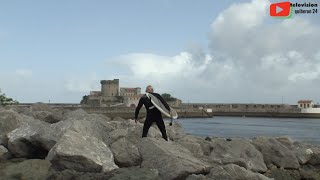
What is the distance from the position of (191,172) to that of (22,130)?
4451 millimetres

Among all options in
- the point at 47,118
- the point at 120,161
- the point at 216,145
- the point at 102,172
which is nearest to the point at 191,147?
the point at 216,145

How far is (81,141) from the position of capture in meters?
9.03

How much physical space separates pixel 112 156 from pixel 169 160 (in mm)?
1276

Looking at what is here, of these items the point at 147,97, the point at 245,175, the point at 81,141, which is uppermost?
the point at 147,97

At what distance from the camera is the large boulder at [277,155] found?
500 inches

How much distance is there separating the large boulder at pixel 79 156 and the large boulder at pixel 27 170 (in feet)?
0.73

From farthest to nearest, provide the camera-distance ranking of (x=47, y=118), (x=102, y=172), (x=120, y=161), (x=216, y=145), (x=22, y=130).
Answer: (x=47, y=118)
(x=216, y=145)
(x=22, y=130)
(x=120, y=161)
(x=102, y=172)

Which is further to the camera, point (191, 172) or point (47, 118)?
point (47, 118)

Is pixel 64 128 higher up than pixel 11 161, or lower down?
higher up

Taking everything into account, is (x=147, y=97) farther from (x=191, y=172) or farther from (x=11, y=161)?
(x=11, y=161)

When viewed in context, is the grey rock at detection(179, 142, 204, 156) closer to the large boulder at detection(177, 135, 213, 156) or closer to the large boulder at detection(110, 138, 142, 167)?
the large boulder at detection(177, 135, 213, 156)

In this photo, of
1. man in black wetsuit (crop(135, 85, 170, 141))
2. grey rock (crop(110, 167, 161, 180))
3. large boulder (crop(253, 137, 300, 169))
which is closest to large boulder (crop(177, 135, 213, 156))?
man in black wetsuit (crop(135, 85, 170, 141))

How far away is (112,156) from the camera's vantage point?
9.22 m

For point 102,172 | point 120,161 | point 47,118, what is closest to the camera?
point 102,172
